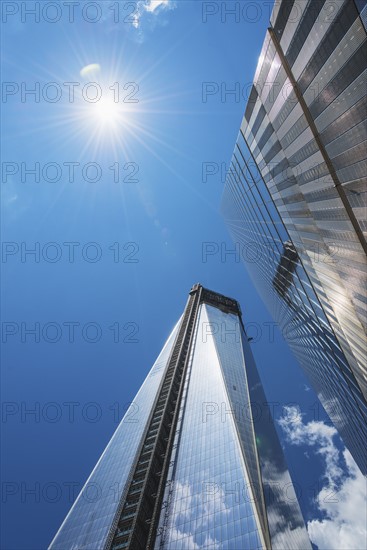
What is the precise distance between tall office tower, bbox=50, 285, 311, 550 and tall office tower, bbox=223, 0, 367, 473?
22495 mm

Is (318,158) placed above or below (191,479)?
above

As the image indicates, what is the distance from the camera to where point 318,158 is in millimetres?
21891

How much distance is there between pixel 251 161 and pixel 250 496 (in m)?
46.9

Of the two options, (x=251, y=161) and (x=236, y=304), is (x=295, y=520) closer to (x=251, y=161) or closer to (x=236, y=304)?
(x=251, y=161)

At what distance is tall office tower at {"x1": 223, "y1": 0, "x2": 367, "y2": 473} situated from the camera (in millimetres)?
16406

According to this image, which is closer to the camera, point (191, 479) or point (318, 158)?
point (318, 158)

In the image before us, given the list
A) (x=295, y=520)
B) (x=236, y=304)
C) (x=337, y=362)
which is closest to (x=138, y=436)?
(x=295, y=520)

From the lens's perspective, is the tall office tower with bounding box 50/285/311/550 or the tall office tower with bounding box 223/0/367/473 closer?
the tall office tower with bounding box 223/0/367/473

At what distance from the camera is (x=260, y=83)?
27.6 metres

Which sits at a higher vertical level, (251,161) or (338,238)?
(251,161)

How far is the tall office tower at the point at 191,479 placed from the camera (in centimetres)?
4500

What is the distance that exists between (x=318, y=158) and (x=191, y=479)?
57.6m

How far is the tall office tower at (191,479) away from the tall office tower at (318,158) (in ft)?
73.8

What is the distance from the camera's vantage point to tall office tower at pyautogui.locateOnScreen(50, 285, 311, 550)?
4500cm
